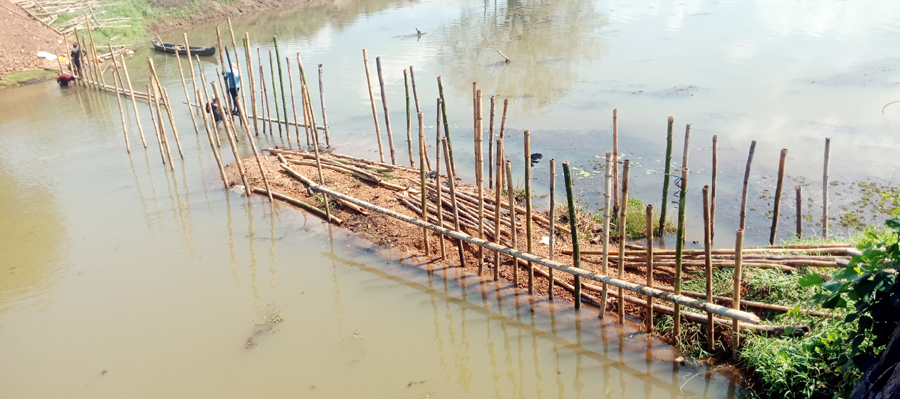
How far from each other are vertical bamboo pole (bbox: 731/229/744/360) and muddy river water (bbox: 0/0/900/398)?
263 millimetres

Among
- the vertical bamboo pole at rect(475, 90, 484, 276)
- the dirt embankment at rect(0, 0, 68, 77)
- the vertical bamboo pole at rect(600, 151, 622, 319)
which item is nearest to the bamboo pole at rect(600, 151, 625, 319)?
the vertical bamboo pole at rect(600, 151, 622, 319)

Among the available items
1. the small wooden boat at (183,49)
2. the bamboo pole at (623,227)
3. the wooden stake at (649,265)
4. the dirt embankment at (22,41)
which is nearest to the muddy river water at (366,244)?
the wooden stake at (649,265)

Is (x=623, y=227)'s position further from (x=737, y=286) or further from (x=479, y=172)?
(x=479, y=172)

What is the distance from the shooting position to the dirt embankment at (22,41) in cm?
1798

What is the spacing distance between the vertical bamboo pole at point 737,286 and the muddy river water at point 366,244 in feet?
0.86

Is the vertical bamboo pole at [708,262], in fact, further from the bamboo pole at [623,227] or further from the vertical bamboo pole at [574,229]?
the vertical bamboo pole at [574,229]

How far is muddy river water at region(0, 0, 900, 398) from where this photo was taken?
17.4ft

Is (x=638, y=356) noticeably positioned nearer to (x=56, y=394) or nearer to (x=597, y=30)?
(x=56, y=394)

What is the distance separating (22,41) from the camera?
18672 mm

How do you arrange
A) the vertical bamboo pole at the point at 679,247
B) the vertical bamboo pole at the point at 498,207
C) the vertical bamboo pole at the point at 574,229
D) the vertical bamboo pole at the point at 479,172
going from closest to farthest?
the vertical bamboo pole at the point at 679,247
the vertical bamboo pole at the point at 574,229
the vertical bamboo pole at the point at 498,207
the vertical bamboo pole at the point at 479,172

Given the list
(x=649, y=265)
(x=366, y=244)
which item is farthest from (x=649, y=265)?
(x=366, y=244)

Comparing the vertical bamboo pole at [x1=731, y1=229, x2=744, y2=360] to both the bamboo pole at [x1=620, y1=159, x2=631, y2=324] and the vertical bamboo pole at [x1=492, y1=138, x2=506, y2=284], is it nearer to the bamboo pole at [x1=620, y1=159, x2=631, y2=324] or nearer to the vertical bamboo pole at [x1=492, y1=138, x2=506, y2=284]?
the bamboo pole at [x1=620, y1=159, x2=631, y2=324]

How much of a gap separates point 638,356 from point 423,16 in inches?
943

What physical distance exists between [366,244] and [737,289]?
459 cm
